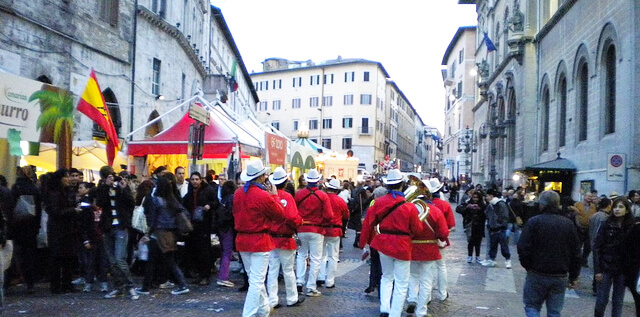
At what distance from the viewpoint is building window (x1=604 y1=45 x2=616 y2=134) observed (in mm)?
19531

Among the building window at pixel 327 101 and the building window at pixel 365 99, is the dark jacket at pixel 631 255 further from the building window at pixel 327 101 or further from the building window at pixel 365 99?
the building window at pixel 327 101

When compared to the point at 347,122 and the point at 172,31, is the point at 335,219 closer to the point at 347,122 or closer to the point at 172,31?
the point at 172,31

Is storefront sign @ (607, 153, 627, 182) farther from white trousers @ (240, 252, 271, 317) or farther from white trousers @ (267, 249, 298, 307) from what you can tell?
white trousers @ (240, 252, 271, 317)

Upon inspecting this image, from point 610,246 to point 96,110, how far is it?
952cm

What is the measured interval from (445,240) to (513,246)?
38.7 feet

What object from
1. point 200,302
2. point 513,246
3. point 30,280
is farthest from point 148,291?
point 513,246

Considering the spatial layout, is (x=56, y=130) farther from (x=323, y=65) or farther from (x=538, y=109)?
(x=323, y=65)

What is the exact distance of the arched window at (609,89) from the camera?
19484 millimetres

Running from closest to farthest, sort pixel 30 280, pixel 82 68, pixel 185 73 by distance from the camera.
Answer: pixel 30 280 < pixel 82 68 < pixel 185 73

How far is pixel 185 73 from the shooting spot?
28656 mm

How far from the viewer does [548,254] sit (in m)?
6.30

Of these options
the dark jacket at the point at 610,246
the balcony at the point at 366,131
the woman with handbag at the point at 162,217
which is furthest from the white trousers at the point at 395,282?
the balcony at the point at 366,131

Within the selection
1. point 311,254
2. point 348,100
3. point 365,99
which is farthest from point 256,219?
point 348,100

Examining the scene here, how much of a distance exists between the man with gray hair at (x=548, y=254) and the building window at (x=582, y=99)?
683 inches
